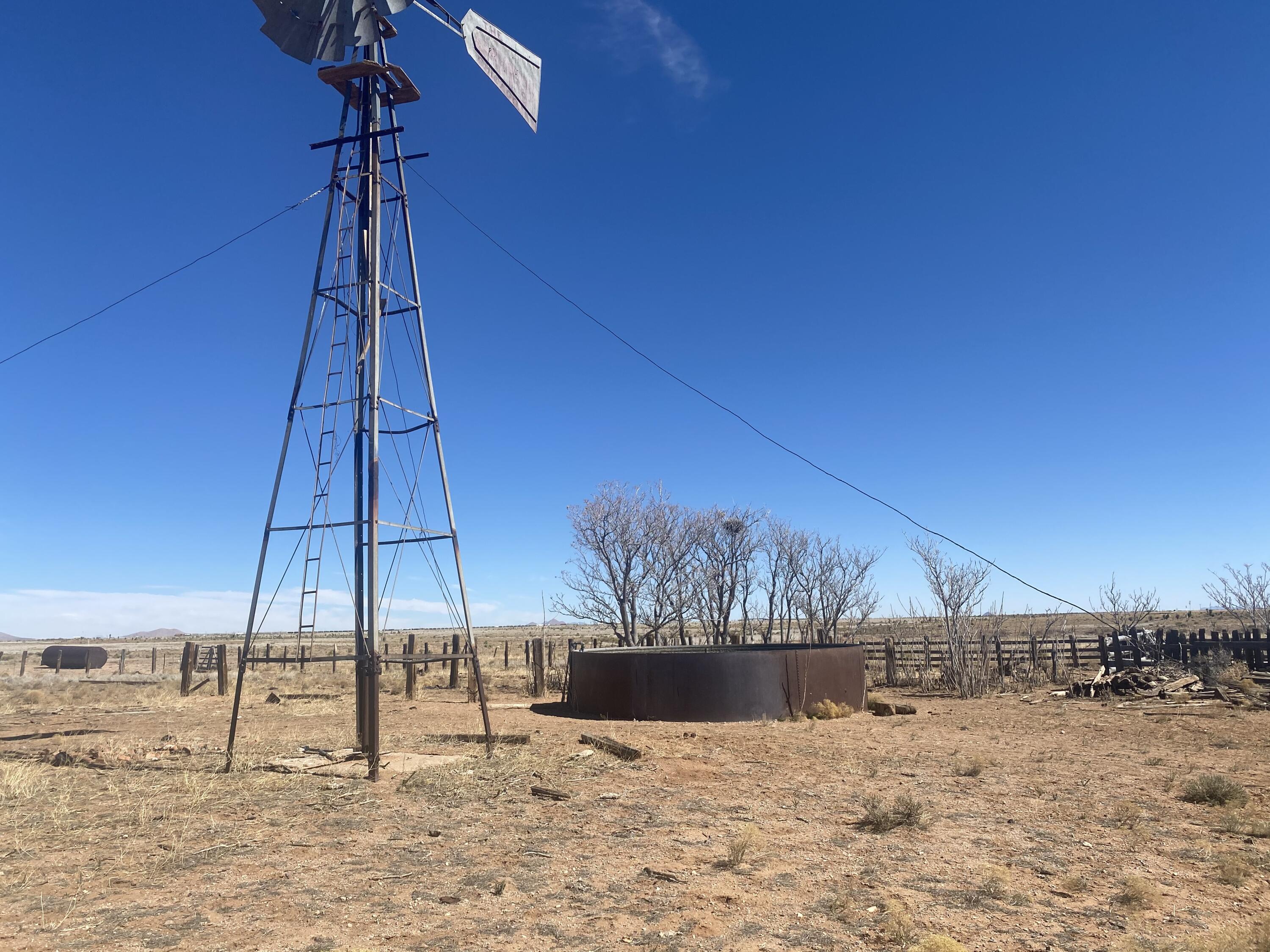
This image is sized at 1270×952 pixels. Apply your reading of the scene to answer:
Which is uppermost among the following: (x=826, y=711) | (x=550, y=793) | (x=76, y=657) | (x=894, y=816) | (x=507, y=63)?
(x=507, y=63)

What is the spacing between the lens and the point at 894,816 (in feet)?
30.4

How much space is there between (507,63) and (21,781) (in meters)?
13.5

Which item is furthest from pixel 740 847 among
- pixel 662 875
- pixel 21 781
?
pixel 21 781

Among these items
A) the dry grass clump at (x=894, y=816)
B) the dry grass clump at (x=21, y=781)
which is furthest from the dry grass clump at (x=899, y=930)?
the dry grass clump at (x=21, y=781)

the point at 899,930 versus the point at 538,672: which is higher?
the point at 899,930

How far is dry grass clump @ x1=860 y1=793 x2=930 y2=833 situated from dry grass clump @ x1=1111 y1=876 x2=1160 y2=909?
250 cm

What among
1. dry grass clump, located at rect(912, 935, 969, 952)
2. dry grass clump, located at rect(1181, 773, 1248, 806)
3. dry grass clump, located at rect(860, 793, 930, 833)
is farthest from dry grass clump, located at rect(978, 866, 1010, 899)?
dry grass clump, located at rect(1181, 773, 1248, 806)

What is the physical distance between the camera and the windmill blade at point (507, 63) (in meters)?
13.8

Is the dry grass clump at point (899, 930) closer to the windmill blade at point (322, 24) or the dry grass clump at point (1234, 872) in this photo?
the dry grass clump at point (1234, 872)

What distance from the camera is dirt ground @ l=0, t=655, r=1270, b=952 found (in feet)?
20.2

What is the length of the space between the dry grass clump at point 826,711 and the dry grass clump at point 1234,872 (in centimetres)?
1221

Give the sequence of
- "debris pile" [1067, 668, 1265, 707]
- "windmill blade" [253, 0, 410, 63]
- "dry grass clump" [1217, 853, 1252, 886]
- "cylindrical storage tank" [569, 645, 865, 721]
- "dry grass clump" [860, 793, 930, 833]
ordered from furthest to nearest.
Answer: "debris pile" [1067, 668, 1265, 707], "cylindrical storage tank" [569, 645, 865, 721], "windmill blade" [253, 0, 410, 63], "dry grass clump" [860, 793, 930, 833], "dry grass clump" [1217, 853, 1252, 886]

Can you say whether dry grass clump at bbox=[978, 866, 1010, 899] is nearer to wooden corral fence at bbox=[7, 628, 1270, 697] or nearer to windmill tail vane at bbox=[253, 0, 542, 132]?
wooden corral fence at bbox=[7, 628, 1270, 697]

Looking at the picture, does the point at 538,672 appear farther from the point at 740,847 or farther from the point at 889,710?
the point at 740,847
